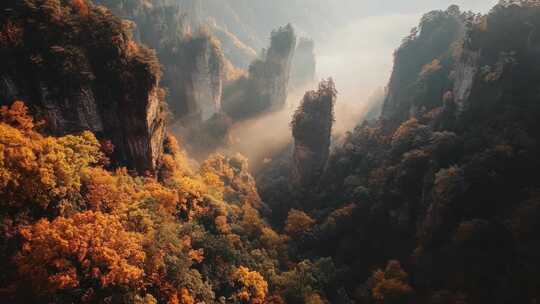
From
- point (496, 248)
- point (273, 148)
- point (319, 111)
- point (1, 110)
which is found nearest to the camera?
point (1, 110)

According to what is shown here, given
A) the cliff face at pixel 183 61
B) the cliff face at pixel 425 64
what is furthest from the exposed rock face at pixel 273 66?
the cliff face at pixel 425 64

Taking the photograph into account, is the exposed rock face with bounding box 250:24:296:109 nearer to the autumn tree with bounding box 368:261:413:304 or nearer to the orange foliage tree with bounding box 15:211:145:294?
the autumn tree with bounding box 368:261:413:304

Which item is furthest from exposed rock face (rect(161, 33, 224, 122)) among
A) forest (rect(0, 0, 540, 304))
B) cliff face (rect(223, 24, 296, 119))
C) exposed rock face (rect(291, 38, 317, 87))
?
exposed rock face (rect(291, 38, 317, 87))

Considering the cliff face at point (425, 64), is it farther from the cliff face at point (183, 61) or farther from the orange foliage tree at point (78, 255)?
the orange foliage tree at point (78, 255)

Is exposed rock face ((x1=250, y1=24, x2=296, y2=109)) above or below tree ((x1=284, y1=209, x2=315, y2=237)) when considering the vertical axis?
above

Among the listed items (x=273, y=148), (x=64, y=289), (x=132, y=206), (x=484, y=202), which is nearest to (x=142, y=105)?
(x=132, y=206)

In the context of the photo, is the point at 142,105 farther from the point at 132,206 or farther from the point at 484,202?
the point at 484,202
